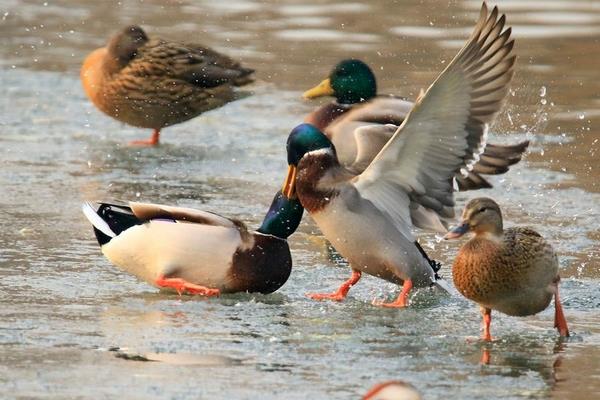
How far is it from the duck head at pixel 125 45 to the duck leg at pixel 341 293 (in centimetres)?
411

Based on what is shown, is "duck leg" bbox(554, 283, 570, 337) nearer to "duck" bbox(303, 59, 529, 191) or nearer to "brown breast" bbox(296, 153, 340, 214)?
"brown breast" bbox(296, 153, 340, 214)

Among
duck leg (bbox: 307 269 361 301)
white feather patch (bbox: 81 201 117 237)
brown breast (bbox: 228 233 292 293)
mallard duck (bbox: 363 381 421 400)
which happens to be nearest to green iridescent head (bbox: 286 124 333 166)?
brown breast (bbox: 228 233 292 293)

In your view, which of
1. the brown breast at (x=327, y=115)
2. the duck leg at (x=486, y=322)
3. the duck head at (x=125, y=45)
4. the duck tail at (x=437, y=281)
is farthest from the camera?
the duck head at (x=125, y=45)

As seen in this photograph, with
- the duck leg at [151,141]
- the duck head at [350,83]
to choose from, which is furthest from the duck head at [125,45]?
the duck head at [350,83]

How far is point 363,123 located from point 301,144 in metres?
1.78

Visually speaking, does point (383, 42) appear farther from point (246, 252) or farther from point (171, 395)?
point (171, 395)

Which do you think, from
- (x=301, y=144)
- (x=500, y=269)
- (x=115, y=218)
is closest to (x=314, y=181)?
(x=301, y=144)

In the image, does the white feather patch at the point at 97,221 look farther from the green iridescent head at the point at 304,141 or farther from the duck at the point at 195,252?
the green iridescent head at the point at 304,141

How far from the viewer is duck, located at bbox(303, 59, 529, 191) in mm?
7617

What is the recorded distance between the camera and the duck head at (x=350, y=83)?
8.92 metres

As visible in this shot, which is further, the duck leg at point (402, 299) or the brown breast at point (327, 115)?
the brown breast at point (327, 115)

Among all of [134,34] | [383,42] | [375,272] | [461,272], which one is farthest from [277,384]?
[383,42]

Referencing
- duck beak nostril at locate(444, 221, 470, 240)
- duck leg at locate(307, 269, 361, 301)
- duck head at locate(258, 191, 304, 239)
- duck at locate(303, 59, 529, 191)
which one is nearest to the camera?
duck beak nostril at locate(444, 221, 470, 240)

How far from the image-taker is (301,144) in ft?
21.0
